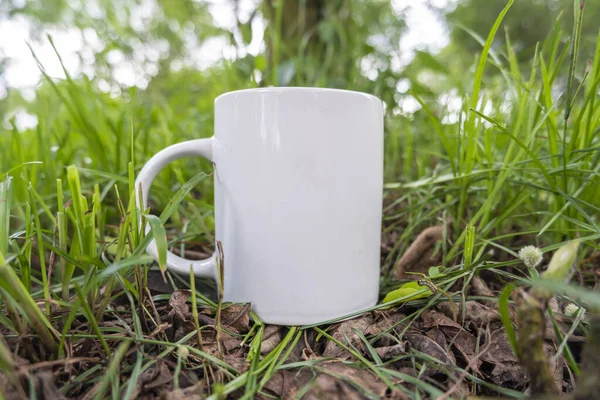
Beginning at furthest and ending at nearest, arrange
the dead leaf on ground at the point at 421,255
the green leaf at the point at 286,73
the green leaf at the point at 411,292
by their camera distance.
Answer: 1. the green leaf at the point at 286,73
2. the dead leaf on ground at the point at 421,255
3. the green leaf at the point at 411,292

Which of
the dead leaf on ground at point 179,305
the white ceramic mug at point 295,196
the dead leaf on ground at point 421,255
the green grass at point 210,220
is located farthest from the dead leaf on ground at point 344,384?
the dead leaf on ground at point 421,255

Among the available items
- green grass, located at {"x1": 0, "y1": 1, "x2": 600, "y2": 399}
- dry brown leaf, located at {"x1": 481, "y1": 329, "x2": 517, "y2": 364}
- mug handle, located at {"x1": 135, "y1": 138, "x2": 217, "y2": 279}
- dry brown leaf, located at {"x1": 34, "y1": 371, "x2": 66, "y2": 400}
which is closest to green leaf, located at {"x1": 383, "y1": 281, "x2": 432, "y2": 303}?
green grass, located at {"x1": 0, "y1": 1, "x2": 600, "y2": 399}

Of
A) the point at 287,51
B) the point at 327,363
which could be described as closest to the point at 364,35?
the point at 287,51

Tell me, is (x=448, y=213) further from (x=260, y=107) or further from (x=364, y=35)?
(x=364, y=35)

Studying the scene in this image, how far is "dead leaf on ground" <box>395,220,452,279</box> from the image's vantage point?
816 millimetres

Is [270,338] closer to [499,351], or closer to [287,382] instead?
[287,382]

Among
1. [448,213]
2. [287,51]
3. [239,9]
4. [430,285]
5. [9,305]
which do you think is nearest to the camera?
[9,305]

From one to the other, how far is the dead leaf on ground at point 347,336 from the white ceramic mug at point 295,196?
0.07 feet

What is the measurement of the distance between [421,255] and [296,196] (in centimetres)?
37

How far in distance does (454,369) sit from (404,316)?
16 cm

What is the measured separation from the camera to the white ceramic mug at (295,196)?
0.61 meters

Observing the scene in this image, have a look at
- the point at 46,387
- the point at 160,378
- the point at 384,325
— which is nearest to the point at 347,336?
the point at 384,325

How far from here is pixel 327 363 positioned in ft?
1.81

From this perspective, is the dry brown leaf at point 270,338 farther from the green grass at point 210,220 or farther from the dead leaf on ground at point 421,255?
the dead leaf on ground at point 421,255
